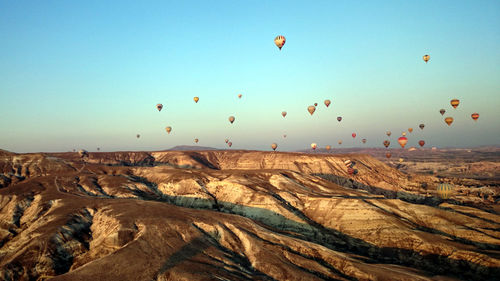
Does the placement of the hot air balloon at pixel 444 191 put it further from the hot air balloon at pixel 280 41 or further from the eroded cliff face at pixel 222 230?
the hot air balloon at pixel 280 41

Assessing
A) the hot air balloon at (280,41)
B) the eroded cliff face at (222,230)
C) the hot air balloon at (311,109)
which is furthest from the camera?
the hot air balloon at (311,109)

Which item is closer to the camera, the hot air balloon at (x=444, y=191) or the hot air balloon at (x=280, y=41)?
the hot air balloon at (x=280, y=41)

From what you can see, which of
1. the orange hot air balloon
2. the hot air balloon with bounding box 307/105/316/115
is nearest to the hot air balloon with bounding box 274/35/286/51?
the hot air balloon with bounding box 307/105/316/115

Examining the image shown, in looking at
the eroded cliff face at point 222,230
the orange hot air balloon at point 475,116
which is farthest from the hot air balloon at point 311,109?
the orange hot air balloon at point 475,116

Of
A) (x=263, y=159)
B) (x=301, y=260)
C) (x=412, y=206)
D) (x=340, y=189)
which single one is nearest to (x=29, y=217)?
(x=301, y=260)

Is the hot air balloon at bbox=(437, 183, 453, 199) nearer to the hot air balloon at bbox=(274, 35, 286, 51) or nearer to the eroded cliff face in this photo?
the eroded cliff face

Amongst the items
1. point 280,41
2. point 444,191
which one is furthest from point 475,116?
point 280,41

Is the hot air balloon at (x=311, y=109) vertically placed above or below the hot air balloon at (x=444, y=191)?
above

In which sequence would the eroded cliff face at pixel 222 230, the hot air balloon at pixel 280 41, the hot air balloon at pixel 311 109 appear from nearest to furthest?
the eroded cliff face at pixel 222 230, the hot air balloon at pixel 280 41, the hot air balloon at pixel 311 109

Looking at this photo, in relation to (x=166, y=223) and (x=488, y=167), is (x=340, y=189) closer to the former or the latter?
(x=166, y=223)

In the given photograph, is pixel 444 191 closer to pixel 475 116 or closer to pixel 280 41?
pixel 475 116
